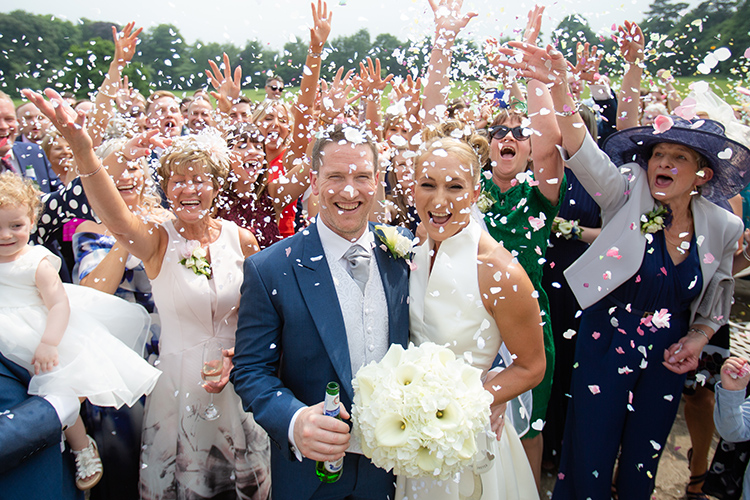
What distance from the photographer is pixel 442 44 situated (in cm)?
381

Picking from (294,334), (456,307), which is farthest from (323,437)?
(456,307)

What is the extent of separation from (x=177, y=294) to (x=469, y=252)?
73.4 inches

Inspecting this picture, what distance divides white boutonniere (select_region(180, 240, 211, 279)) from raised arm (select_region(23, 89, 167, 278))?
0.50 ft

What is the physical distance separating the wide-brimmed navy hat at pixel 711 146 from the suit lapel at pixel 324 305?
8.02 feet

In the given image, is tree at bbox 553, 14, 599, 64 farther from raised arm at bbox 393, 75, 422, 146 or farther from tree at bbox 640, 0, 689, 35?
raised arm at bbox 393, 75, 422, 146

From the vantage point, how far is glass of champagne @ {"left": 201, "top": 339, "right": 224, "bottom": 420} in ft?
9.80

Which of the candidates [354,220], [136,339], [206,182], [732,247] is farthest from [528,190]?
[136,339]

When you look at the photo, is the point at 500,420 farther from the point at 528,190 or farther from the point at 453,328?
the point at 528,190

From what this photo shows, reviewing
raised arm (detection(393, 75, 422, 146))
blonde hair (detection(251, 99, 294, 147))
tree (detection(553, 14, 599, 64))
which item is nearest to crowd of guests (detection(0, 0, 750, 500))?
tree (detection(553, 14, 599, 64))

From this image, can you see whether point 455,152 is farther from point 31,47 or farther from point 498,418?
point 31,47

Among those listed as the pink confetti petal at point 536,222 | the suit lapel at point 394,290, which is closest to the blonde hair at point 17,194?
the suit lapel at point 394,290

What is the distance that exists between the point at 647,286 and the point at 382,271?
198cm

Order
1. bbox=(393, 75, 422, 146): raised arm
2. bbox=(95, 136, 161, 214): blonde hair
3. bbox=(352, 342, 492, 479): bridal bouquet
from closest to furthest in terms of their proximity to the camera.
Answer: bbox=(352, 342, 492, 479): bridal bouquet
bbox=(95, 136, 161, 214): blonde hair
bbox=(393, 75, 422, 146): raised arm

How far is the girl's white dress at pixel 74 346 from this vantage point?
266 cm
